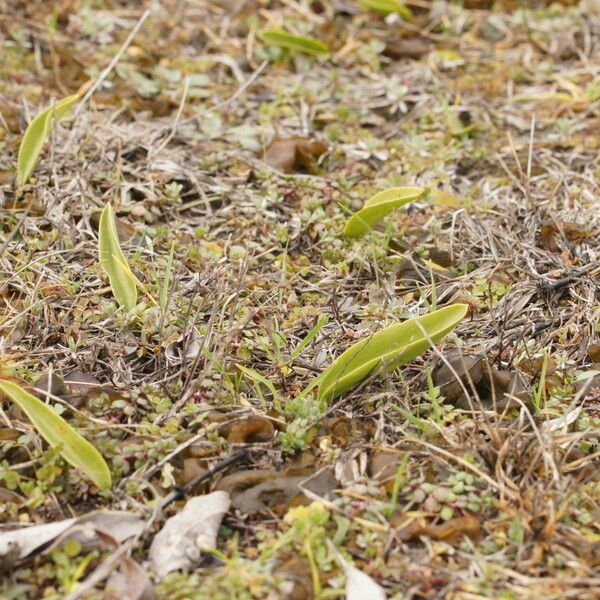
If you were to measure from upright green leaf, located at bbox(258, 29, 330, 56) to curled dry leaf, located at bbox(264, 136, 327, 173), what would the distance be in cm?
80

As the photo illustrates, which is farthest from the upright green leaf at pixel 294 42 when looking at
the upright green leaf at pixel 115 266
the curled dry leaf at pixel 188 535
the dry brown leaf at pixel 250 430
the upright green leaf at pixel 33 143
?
the curled dry leaf at pixel 188 535

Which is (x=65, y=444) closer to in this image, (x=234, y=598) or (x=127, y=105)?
(x=234, y=598)

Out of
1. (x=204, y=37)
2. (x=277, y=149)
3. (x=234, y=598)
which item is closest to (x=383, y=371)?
(x=234, y=598)

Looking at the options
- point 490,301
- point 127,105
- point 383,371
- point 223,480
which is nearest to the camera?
point 223,480

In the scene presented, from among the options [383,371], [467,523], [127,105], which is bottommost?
[467,523]

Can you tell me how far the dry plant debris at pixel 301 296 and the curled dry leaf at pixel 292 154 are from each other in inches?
0.7

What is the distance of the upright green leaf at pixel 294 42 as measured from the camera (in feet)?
13.5

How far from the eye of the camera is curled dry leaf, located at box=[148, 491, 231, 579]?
1.96m

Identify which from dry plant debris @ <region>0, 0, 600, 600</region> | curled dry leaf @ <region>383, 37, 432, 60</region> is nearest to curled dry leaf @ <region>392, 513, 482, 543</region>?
dry plant debris @ <region>0, 0, 600, 600</region>

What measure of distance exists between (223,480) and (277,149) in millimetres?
1689

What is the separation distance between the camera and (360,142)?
367cm

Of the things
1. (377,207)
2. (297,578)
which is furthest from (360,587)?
(377,207)

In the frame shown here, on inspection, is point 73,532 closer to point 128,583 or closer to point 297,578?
point 128,583

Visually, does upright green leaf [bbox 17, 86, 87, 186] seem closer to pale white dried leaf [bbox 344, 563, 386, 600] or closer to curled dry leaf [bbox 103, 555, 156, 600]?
curled dry leaf [bbox 103, 555, 156, 600]
